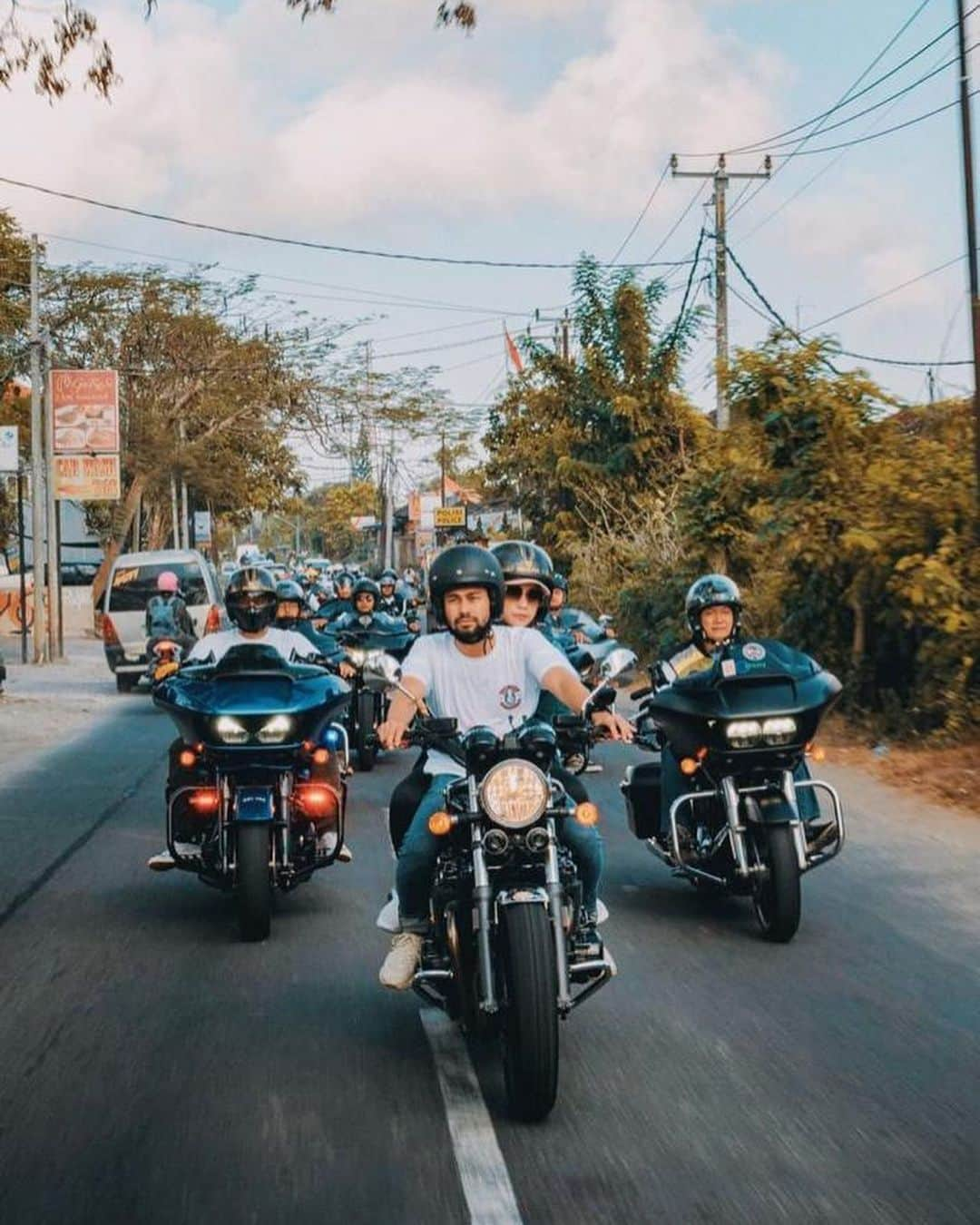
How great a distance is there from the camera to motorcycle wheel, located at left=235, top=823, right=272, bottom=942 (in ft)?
23.4

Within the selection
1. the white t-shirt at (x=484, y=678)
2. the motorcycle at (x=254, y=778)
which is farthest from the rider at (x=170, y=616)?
the white t-shirt at (x=484, y=678)

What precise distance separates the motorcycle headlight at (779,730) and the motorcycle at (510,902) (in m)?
1.93

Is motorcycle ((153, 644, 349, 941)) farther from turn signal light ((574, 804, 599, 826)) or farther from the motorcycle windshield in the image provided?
turn signal light ((574, 804, 599, 826))

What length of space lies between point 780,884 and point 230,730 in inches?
99.9

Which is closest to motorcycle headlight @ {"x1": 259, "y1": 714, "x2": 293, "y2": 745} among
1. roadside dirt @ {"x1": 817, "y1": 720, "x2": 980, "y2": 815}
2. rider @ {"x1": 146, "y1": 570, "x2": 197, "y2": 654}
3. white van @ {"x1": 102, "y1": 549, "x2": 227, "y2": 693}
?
roadside dirt @ {"x1": 817, "y1": 720, "x2": 980, "y2": 815}

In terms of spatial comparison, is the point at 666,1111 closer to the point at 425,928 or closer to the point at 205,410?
the point at 425,928

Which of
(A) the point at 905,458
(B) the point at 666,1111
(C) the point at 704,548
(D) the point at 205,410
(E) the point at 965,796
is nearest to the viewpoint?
(B) the point at 666,1111

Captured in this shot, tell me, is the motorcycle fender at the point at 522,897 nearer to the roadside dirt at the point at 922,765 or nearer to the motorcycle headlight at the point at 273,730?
the motorcycle headlight at the point at 273,730

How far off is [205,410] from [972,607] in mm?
40254

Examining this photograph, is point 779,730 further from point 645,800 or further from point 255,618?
point 255,618

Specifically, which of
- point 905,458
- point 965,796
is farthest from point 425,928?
point 905,458

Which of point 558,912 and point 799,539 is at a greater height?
point 799,539

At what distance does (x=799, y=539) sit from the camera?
15898mm

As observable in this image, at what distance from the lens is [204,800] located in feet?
25.0
